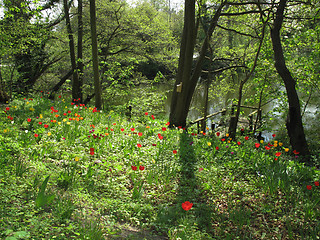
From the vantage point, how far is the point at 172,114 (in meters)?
7.30

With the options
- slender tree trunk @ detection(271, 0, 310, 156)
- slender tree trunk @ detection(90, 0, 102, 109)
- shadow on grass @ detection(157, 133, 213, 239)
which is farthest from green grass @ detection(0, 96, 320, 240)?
slender tree trunk @ detection(90, 0, 102, 109)

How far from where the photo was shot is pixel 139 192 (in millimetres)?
2965

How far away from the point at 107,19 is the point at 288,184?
9799 millimetres

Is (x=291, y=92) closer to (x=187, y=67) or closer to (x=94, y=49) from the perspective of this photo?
(x=187, y=67)

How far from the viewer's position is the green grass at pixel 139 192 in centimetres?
217

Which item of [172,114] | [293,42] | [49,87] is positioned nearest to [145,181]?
[172,114]

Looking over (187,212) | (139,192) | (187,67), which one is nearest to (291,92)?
(187,67)

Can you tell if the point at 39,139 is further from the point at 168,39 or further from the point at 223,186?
the point at 168,39

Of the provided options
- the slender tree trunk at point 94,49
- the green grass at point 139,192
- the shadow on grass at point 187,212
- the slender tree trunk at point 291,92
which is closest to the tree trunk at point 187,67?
the slender tree trunk at point 291,92

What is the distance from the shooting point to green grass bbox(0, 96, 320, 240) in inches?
85.6

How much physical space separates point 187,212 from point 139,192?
0.66 metres

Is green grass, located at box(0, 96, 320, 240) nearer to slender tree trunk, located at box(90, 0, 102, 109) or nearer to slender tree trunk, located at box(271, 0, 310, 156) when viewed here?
slender tree trunk, located at box(271, 0, 310, 156)

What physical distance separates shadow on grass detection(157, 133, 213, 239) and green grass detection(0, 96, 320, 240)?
0.04ft

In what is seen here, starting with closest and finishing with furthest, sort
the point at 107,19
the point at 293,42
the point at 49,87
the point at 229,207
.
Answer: the point at 229,207 → the point at 293,42 → the point at 107,19 → the point at 49,87
